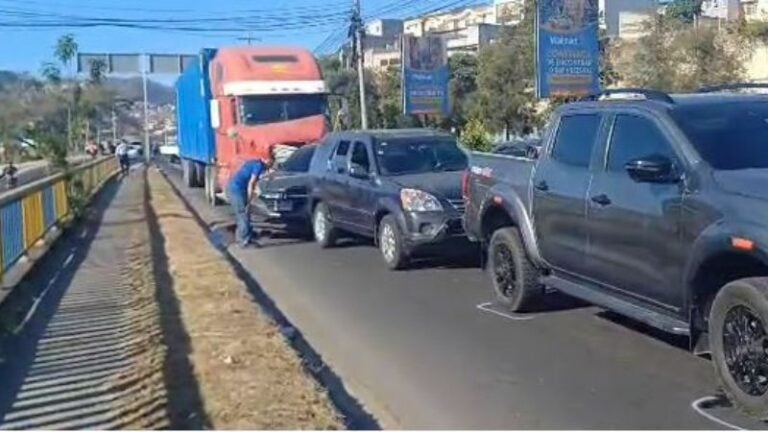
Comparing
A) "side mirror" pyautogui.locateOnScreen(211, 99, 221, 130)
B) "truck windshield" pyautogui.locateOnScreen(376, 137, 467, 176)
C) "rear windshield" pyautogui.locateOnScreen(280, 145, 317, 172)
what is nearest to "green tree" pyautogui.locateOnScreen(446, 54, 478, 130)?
"side mirror" pyautogui.locateOnScreen(211, 99, 221, 130)

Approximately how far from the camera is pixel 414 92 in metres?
35.4

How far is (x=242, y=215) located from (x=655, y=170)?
400 inches

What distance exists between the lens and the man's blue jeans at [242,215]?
16078 millimetres

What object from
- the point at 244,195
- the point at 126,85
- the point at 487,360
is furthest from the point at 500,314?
the point at 126,85

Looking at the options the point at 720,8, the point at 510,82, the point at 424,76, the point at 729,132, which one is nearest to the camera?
the point at 729,132

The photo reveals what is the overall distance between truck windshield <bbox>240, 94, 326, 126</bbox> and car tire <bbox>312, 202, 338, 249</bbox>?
6.43 meters

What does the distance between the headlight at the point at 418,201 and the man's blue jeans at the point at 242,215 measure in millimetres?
4349

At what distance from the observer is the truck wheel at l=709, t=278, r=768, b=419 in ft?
19.3

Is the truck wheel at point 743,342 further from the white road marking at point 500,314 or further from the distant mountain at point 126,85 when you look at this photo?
the distant mountain at point 126,85

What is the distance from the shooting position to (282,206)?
16.5 m

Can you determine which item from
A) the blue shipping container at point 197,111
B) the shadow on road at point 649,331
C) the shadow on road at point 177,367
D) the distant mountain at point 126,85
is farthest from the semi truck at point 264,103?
the distant mountain at point 126,85

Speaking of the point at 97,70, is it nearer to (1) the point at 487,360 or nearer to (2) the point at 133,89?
(2) the point at 133,89

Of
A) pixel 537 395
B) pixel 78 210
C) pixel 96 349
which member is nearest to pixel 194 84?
pixel 78 210

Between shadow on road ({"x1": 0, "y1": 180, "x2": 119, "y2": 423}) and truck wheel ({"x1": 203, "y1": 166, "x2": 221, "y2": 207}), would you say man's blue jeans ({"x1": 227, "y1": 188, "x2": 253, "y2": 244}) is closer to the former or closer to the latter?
shadow on road ({"x1": 0, "y1": 180, "x2": 119, "y2": 423})
